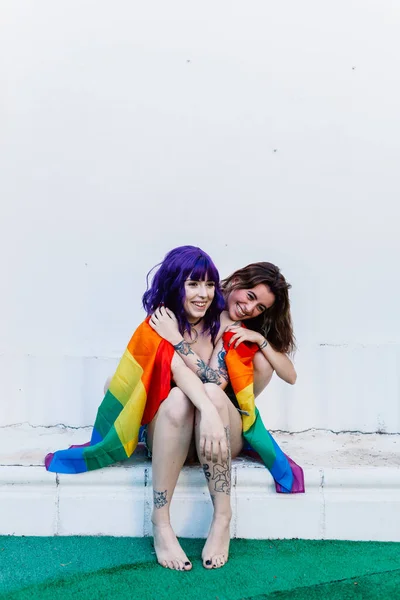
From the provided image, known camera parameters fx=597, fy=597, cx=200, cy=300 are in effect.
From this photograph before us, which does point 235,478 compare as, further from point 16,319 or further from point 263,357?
point 16,319

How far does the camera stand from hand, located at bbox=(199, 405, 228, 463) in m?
1.98

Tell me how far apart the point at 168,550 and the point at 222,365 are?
69 cm

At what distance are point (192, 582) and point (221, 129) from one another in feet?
7.30

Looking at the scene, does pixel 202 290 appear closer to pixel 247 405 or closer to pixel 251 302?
pixel 251 302

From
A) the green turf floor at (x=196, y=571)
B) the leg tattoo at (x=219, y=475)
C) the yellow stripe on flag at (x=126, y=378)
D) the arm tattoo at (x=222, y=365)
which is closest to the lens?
the green turf floor at (x=196, y=571)

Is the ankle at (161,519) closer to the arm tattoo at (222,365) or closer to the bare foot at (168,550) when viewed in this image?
the bare foot at (168,550)

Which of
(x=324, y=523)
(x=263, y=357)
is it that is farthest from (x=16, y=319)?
(x=324, y=523)

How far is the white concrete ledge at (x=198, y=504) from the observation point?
2.22 meters

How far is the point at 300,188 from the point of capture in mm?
3172

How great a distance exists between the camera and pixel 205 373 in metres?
2.21

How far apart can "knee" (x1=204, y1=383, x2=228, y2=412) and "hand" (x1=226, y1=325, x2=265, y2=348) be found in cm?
27

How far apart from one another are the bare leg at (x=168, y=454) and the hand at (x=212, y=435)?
0.22ft

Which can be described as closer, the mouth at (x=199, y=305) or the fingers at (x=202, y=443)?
the fingers at (x=202, y=443)

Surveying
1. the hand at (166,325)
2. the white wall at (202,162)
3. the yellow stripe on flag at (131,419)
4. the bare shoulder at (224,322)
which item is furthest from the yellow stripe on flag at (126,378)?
the white wall at (202,162)
